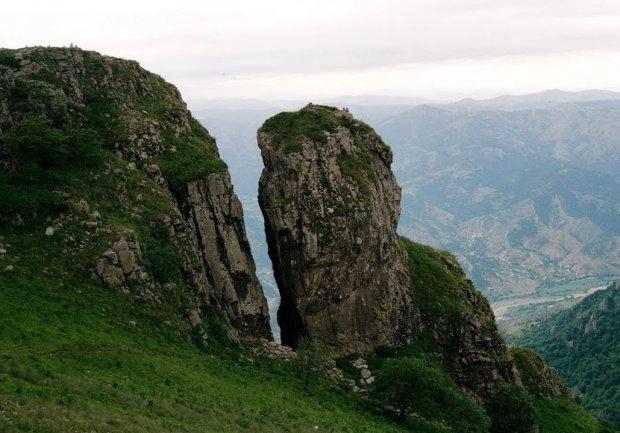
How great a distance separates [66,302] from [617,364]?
20382 centimetres

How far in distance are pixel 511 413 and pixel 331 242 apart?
1236 inches

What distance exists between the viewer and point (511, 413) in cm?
6556

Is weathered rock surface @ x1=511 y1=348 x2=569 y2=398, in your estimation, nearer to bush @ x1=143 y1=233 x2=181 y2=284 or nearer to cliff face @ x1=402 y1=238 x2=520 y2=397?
cliff face @ x1=402 y1=238 x2=520 y2=397

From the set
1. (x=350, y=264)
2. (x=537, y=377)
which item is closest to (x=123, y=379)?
(x=350, y=264)

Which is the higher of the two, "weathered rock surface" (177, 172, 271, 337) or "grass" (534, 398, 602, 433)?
"weathered rock surface" (177, 172, 271, 337)

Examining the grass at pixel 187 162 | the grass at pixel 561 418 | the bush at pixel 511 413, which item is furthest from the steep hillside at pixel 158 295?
the bush at pixel 511 413

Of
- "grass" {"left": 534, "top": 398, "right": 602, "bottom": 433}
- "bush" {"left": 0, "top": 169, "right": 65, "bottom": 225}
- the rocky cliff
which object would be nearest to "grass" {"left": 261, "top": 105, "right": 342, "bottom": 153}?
the rocky cliff

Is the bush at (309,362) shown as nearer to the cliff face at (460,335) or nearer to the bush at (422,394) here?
the bush at (422,394)

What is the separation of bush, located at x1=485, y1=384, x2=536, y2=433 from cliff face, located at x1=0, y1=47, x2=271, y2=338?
3187 cm

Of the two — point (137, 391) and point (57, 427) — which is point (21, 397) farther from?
point (137, 391)

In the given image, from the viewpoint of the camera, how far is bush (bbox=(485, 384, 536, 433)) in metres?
65.5

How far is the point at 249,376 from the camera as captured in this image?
5394cm

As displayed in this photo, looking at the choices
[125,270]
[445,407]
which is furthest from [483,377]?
[125,270]

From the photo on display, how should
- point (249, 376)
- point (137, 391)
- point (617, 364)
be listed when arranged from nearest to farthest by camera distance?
point (137, 391) < point (249, 376) < point (617, 364)
